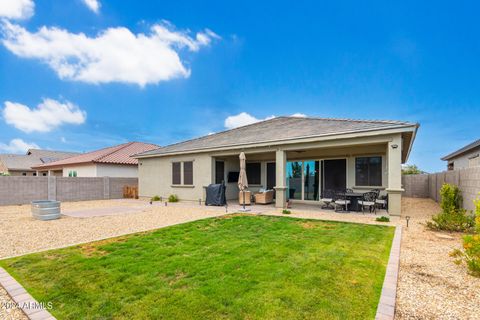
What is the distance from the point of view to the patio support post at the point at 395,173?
28.2ft

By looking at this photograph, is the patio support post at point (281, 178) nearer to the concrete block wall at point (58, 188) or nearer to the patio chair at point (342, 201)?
the patio chair at point (342, 201)

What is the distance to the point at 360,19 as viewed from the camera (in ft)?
42.6

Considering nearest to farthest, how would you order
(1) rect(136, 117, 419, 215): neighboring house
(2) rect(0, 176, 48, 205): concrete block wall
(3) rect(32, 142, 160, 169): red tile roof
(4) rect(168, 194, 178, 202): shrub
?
(1) rect(136, 117, 419, 215): neighboring house < (2) rect(0, 176, 48, 205): concrete block wall < (4) rect(168, 194, 178, 202): shrub < (3) rect(32, 142, 160, 169): red tile roof

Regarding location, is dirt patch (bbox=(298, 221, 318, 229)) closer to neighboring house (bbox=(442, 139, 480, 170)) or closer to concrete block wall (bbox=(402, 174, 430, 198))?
neighboring house (bbox=(442, 139, 480, 170))

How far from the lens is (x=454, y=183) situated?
10633mm

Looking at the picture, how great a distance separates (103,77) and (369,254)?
62.5 ft

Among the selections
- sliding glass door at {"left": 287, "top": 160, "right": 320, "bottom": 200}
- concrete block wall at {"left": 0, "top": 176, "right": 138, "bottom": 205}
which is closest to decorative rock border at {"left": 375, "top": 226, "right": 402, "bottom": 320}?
sliding glass door at {"left": 287, "top": 160, "right": 320, "bottom": 200}

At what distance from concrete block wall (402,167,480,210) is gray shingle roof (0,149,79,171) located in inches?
1627

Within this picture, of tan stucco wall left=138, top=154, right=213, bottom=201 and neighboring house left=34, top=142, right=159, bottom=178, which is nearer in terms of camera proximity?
tan stucco wall left=138, top=154, right=213, bottom=201

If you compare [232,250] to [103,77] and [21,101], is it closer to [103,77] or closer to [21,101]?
[103,77]

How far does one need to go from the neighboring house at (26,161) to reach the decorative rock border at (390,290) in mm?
34332

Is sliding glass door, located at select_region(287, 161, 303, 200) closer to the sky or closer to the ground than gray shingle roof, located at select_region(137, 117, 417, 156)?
closer to the ground

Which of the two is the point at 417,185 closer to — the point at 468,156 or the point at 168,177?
the point at 468,156

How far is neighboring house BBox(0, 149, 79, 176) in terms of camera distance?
31594mm
